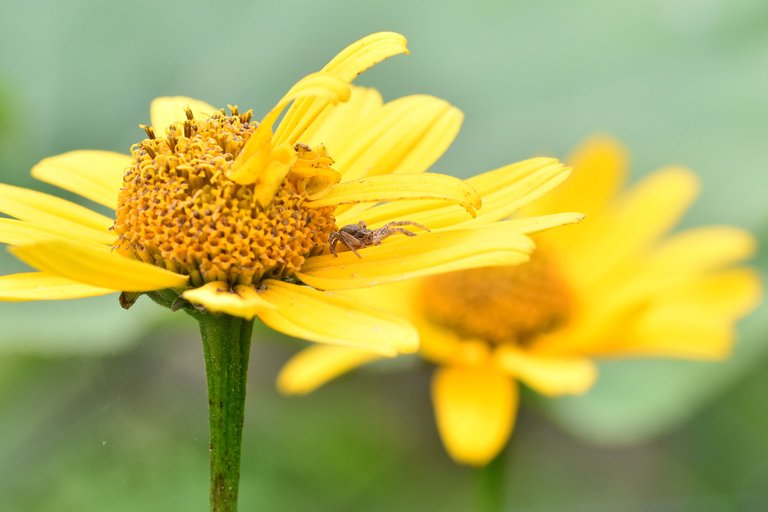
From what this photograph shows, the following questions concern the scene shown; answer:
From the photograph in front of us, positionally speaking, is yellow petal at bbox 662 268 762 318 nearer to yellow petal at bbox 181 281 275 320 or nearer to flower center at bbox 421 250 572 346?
flower center at bbox 421 250 572 346

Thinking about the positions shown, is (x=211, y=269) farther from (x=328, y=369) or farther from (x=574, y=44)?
(x=574, y=44)

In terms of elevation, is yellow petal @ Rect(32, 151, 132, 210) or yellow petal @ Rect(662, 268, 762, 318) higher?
yellow petal @ Rect(32, 151, 132, 210)

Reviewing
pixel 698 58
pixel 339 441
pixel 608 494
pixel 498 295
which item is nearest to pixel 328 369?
pixel 498 295

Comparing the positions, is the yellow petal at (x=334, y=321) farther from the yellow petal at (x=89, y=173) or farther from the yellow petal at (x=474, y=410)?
the yellow petal at (x=474, y=410)

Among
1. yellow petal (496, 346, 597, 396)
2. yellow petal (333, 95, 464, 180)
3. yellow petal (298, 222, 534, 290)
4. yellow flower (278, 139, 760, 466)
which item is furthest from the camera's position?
yellow flower (278, 139, 760, 466)

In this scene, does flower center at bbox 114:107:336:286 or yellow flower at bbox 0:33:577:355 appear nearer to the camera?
yellow flower at bbox 0:33:577:355

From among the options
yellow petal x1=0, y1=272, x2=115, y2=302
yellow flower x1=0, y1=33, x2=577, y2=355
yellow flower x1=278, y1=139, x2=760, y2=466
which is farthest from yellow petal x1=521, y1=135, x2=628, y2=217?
yellow petal x1=0, y1=272, x2=115, y2=302

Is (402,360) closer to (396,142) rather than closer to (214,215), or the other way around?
(396,142)
